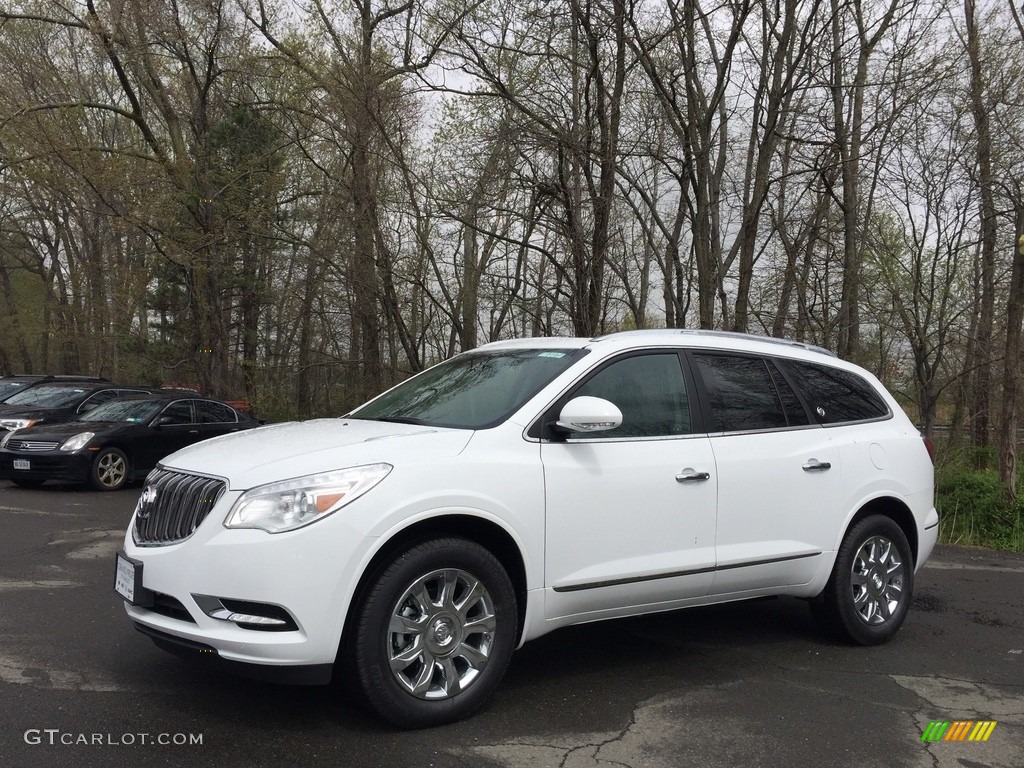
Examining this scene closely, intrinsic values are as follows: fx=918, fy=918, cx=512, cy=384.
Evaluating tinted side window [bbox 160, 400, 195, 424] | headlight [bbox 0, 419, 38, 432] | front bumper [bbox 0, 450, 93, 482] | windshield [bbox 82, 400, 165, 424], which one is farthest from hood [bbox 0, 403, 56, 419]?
tinted side window [bbox 160, 400, 195, 424]

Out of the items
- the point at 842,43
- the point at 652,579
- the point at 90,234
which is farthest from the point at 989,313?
the point at 90,234

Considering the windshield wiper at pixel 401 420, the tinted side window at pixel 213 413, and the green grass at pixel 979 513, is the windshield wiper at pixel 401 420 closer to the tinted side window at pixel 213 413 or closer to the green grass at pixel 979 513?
the green grass at pixel 979 513

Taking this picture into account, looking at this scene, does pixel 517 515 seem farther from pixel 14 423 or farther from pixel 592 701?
pixel 14 423

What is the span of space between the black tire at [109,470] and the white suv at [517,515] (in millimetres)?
8801

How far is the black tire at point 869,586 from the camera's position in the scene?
17.9 feet

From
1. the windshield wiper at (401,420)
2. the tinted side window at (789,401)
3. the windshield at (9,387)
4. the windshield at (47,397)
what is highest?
the windshield at (9,387)

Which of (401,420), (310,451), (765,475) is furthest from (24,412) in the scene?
(765,475)

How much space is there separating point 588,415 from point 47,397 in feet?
46.5

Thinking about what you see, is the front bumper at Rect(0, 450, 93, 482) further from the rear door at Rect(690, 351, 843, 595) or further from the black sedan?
the rear door at Rect(690, 351, 843, 595)

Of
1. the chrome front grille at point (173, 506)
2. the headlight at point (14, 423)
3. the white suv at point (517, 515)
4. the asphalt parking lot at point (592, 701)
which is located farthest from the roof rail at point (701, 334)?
the headlight at point (14, 423)

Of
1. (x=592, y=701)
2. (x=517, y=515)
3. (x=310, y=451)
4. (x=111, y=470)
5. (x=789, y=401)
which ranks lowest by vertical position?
(x=592, y=701)

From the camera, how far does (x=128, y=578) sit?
4105 millimetres

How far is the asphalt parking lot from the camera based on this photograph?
12.3 feet

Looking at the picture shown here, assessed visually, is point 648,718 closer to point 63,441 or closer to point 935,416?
point 63,441
